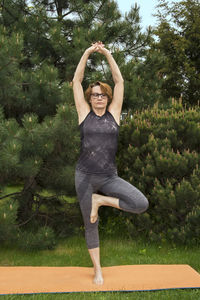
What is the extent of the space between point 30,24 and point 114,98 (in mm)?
3351

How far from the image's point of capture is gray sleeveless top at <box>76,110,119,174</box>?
3.76m

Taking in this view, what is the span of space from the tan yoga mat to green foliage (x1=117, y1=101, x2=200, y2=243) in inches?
34.1

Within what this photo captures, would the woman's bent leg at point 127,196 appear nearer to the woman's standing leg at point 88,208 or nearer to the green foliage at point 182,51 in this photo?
the woman's standing leg at point 88,208

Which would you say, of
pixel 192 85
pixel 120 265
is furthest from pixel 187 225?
pixel 192 85

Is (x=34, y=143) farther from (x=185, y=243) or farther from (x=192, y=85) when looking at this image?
(x=192, y=85)

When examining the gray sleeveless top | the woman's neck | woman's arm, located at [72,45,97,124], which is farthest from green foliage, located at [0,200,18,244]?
the woman's neck

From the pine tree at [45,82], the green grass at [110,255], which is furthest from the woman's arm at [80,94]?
the green grass at [110,255]

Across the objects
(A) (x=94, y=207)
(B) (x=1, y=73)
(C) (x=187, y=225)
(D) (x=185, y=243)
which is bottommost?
(D) (x=185, y=243)

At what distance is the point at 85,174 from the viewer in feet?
12.5

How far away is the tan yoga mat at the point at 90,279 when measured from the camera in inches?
146

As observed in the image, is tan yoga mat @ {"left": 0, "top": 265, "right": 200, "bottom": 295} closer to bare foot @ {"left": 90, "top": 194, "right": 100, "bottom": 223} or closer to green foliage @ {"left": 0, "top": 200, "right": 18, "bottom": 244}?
green foliage @ {"left": 0, "top": 200, "right": 18, "bottom": 244}

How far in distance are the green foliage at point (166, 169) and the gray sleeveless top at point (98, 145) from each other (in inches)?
58.8

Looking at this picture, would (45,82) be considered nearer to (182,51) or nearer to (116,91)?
(116,91)

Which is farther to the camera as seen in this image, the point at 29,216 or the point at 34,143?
the point at 29,216
